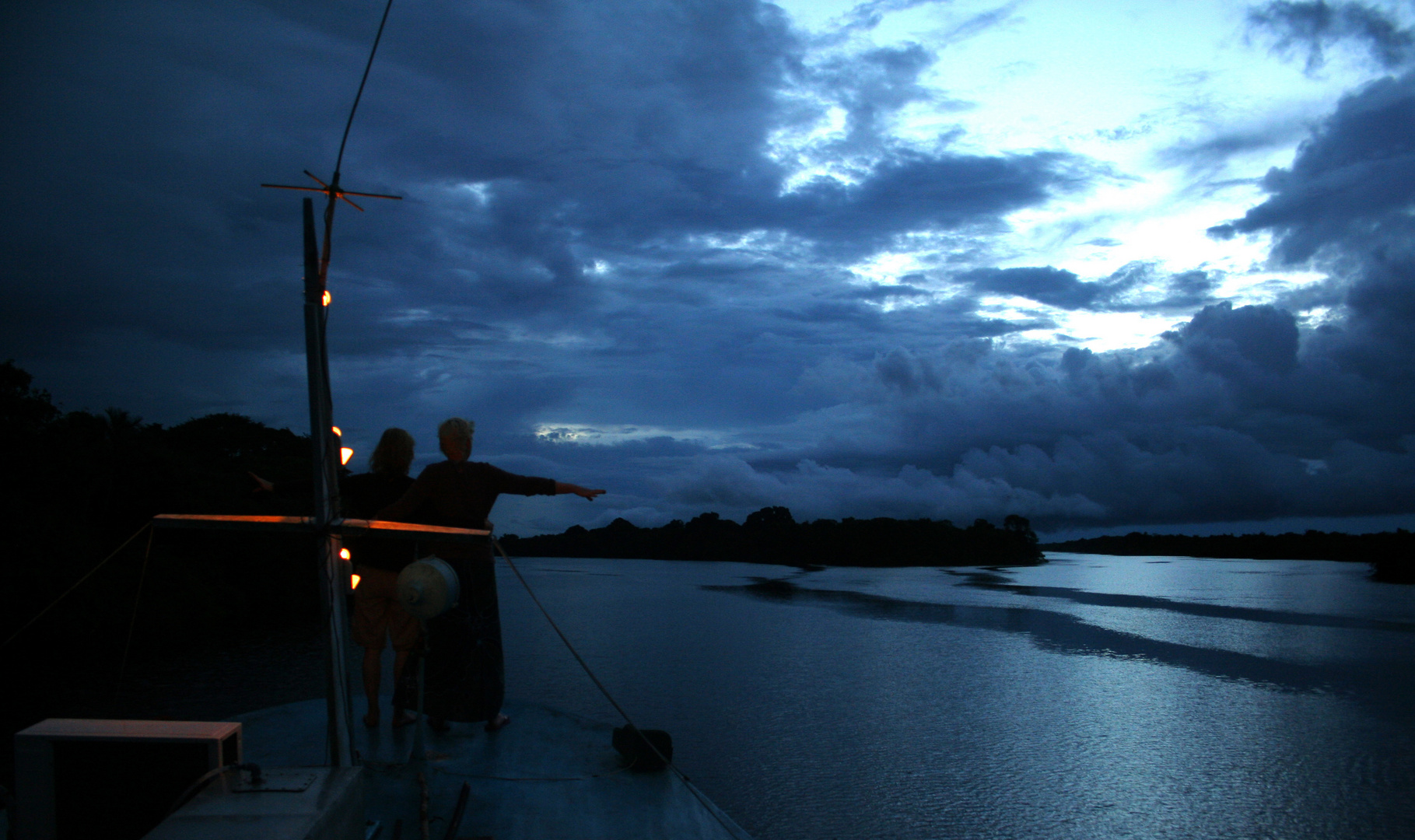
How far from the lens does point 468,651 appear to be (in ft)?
17.9

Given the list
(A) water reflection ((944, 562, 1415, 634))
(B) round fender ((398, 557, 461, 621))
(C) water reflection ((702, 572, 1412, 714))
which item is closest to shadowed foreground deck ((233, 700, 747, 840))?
(B) round fender ((398, 557, 461, 621))

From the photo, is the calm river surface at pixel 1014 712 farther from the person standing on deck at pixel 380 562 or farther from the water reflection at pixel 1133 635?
the person standing on deck at pixel 380 562

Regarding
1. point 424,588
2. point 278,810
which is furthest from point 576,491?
point 278,810

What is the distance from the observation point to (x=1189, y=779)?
9.38 meters

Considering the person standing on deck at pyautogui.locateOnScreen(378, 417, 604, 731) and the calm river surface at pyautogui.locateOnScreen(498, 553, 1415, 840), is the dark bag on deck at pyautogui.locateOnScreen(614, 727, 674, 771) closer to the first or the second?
the person standing on deck at pyautogui.locateOnScreen(378, 417, 604, 731)

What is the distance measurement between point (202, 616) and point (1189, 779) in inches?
959

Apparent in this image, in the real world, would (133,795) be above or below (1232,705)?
above

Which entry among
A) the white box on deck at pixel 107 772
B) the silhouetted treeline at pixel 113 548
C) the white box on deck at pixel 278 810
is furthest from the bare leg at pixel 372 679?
the silhouetted treeline at pixel 113 548

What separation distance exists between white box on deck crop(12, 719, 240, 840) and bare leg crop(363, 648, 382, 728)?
1.91m

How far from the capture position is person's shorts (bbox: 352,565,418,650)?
509 centimetres

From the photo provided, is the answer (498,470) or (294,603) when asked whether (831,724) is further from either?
(294,603)

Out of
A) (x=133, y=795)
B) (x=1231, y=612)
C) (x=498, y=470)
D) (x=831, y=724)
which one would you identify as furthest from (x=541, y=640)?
(x=1231, y=612)

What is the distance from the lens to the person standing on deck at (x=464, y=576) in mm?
4965

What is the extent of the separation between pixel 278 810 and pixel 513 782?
8.20ft
